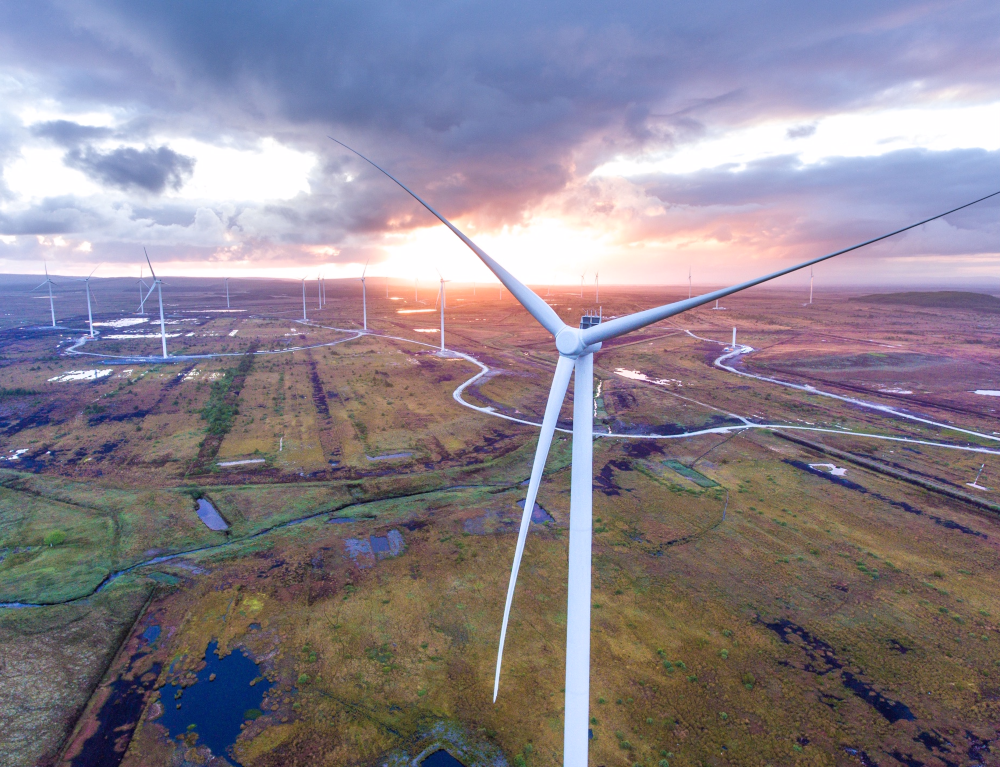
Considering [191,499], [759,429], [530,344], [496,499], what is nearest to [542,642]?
[496,499]

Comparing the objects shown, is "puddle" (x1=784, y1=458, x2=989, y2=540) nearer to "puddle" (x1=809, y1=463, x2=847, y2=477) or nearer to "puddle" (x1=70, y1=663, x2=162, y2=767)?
"puddle" (x1=809, y1=463, x2=847, y2=477)

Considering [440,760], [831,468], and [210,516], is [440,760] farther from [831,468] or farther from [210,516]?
[831,468]

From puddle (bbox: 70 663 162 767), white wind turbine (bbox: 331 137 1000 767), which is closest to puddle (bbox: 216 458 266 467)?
puddle (bbox: 70 663 162 767)

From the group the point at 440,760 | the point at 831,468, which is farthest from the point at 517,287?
the point at 831,468

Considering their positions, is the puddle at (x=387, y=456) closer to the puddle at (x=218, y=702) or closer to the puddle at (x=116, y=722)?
the puddle at (x=218, y=702)

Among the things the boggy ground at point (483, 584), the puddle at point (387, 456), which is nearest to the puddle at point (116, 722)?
the boggy ground at point (483, 584)

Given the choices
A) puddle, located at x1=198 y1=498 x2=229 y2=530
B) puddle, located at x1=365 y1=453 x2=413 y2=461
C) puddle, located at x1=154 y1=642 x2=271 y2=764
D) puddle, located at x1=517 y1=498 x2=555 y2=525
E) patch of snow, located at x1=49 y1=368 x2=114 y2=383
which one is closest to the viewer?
puddle, located at x1=154 y1=642 x2=271 y2=764

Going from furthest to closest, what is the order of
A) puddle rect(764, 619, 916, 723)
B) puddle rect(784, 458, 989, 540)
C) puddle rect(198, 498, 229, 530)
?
puddle rect(784, 458, 989, 540) < puddle rect(198, 498, 229, 530) < puddle rect(764, 619, 916, 723)

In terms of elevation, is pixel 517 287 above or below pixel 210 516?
above
